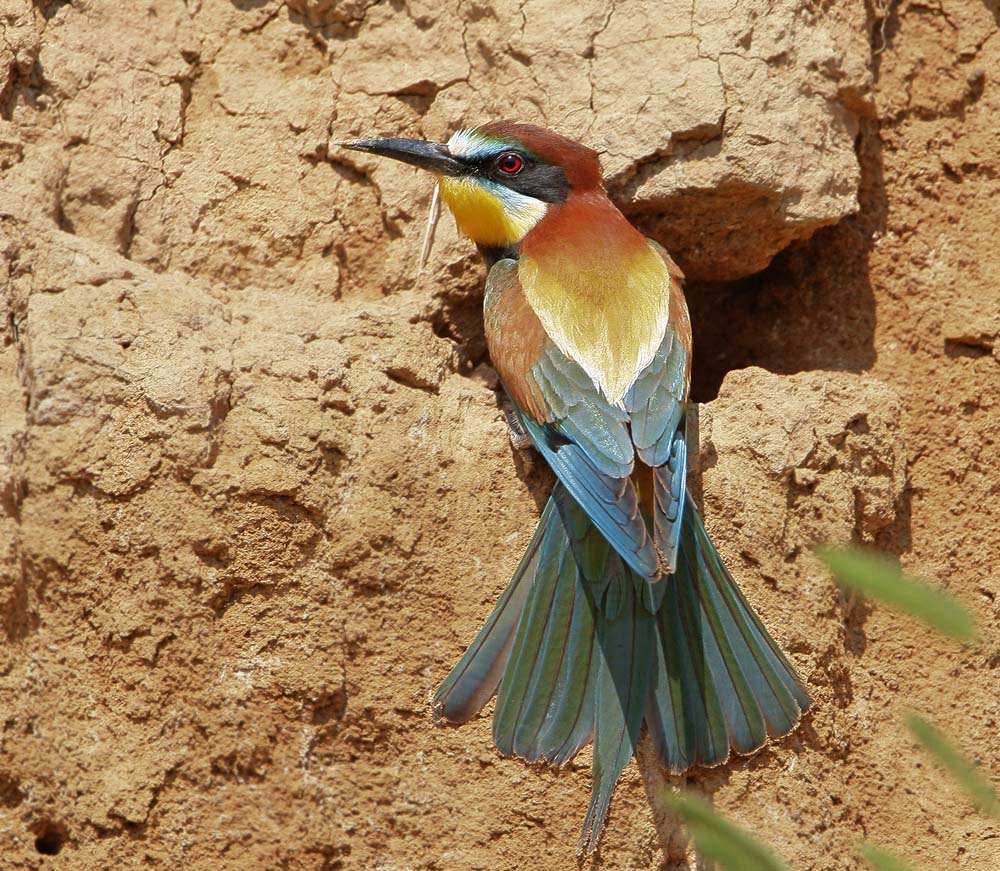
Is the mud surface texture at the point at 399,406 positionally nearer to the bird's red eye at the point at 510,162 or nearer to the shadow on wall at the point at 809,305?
the shadow on wall at the point at 809,305

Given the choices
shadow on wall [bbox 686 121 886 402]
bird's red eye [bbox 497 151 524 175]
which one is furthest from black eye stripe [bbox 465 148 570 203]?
shadow on wall [bbox 686 121 886 402]

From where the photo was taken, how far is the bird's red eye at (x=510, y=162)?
2555 millimetres

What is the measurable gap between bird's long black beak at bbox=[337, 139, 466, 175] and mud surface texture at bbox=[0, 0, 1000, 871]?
0.09 meters

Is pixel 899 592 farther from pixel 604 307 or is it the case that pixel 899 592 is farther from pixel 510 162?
pixel 510 162

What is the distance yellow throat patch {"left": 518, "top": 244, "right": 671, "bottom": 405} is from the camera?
2270 millimetres

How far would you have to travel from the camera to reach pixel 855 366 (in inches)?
101

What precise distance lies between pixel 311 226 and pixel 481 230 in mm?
327

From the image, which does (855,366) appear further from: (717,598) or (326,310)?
(326,310)

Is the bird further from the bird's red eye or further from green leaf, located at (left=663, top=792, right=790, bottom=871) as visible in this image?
green leaf, located at (left=663, top=792, right=790, bottom=871)

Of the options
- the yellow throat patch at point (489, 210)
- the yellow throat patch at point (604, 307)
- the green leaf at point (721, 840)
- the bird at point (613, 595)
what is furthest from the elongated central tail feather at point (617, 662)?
the green leaf at point (721, 840)

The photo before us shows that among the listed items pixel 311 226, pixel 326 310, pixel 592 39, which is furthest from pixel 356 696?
pixel 592 39

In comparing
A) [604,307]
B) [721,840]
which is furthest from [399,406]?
[721,840]

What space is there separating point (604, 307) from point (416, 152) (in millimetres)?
472

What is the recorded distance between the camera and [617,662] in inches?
80.5
